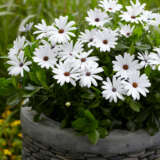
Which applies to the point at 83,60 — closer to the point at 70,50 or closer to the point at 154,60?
the point at 70,50

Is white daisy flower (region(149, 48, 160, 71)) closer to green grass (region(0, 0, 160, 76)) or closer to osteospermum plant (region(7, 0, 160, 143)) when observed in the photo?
osteospermum plant (region(7, 0, 160, 143))

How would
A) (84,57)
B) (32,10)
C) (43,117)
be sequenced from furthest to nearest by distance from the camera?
(32,10), (43,117), (84,57)

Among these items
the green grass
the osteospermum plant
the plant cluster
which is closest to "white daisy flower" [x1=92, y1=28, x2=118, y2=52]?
the osteospermum plant

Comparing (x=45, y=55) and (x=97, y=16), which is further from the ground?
(x=97, y=16)

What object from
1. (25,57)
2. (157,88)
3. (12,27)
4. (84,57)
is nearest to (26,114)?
(25,57)

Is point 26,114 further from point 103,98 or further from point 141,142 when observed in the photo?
point 141,142

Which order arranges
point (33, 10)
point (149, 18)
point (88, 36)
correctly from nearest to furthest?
point (88, 36) → point (149, 18) → point (33, 10)

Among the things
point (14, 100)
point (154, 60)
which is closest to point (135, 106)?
point (154, 60)
